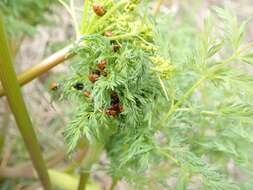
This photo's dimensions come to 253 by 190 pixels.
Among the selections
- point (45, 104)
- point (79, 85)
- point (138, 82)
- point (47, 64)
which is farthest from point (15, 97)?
point (45, 104)

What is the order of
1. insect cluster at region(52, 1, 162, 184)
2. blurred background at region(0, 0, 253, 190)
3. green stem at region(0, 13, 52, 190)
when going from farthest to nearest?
1. blurred background at region(0, 0, 253, 190)
2. green stem at region(0, 13, 52, 190)
3. insect cluster at region(52, 1, 162, 184)

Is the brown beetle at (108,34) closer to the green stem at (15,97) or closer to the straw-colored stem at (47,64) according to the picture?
the straw-colored stem at (47,64)

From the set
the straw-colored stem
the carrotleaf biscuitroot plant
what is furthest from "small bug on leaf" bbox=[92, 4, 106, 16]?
the straw-colored stem

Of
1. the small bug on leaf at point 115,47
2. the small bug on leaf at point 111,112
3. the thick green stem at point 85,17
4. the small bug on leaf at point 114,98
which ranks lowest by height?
the small bug on leaf at point 111,112

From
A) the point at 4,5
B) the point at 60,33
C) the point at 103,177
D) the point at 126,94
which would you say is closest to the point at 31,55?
the point at 60,33

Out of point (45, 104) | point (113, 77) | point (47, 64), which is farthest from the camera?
point (45, 104)

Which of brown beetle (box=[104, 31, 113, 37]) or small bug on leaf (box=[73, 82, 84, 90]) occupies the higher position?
brown beetle (box=[104, 31, 113, 37])

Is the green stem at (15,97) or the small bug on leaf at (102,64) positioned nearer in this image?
the small bug on leaf at (102,64)

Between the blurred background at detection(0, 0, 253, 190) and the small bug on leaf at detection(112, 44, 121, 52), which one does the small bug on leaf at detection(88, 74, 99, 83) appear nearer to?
the small bug on leaf at detection(112, 44, 121, 52)

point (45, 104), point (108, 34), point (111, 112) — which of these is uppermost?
point (108, 34)

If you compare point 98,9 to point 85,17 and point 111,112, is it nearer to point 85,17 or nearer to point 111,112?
point 85,17

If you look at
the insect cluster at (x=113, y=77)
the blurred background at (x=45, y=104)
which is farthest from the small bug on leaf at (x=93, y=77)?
the blurred background at (x=45, y=104)

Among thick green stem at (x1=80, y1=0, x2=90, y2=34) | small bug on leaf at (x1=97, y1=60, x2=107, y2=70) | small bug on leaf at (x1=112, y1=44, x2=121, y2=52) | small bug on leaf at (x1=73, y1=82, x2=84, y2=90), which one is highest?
thick green stem at (x1=80, y1=0, x2=90, y2=34)
